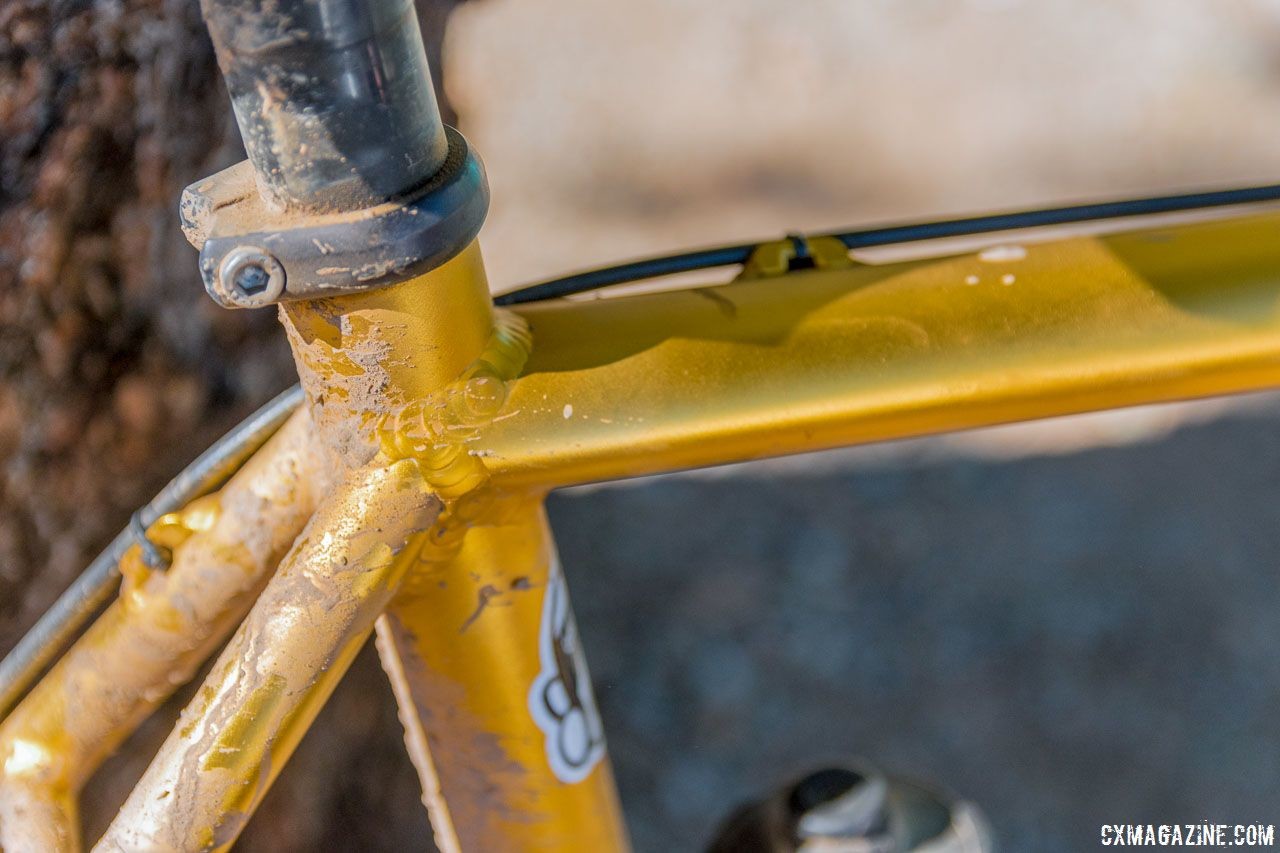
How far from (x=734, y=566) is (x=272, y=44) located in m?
1.13

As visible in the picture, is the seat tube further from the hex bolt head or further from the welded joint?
the hex bolt head

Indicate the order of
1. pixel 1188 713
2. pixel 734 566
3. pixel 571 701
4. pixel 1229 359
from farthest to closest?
pixel 734 566 < pixel 1188 713 < pixel 571 701 < pixel 1229 359

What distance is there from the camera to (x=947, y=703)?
1294 mm

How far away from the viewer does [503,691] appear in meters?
0.56

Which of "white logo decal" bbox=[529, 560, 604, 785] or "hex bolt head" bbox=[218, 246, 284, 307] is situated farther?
"white logo decal" bbox=[529, 560, 604, 785]

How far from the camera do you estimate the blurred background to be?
2.56 feet

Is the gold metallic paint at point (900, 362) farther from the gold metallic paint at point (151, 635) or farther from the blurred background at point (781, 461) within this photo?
→ the blurred background at point (781, 461)

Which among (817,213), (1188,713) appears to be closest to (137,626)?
(1188,713)

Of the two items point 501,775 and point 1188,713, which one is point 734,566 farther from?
point 501,775

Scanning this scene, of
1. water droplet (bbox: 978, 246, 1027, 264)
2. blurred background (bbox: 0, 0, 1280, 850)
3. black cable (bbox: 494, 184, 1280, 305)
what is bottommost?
blurred background (bbox: 0, 0, 1280, 850)

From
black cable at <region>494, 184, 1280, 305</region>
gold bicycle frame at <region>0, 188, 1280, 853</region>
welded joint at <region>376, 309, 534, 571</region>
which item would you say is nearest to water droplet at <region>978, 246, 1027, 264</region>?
gold bicycle frame at <region>0, 188, 1280, 853</region>

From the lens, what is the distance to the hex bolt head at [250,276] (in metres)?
0.42

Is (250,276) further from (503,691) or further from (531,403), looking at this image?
(503,691)

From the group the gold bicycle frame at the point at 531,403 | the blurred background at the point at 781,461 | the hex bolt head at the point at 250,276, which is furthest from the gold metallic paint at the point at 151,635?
the blurred background at the point at 781,461
